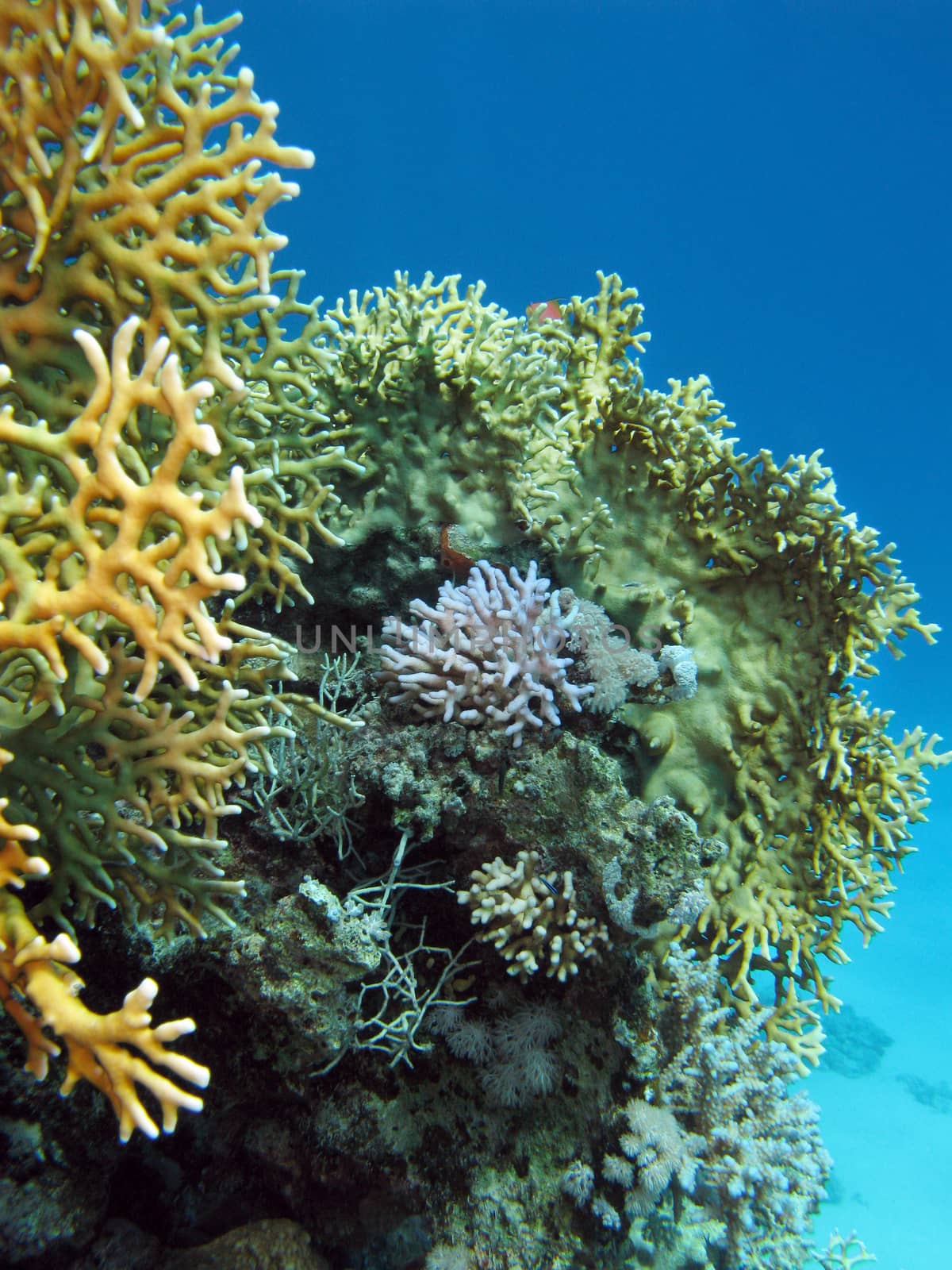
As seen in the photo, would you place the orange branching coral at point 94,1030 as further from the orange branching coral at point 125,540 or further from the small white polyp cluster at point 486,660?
the small white polyp cluster at point 486,660

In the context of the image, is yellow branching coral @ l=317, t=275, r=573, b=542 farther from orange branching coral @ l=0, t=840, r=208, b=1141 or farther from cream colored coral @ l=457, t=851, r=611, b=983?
orange branching coral @ l=0, t=840, r=208, b=1141

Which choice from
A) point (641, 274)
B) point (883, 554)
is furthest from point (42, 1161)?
point (641, 274)

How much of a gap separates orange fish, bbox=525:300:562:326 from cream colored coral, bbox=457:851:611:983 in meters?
3.17

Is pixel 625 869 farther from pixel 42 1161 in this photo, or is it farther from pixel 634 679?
pixel 42 1161

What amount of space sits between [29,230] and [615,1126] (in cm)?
416

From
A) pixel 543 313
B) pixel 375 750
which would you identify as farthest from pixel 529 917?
pixel 543 313

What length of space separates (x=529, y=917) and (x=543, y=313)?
14.5ft

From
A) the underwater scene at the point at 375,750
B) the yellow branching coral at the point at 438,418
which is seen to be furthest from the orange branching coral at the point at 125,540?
the yellow branching coral at the point at 438,418

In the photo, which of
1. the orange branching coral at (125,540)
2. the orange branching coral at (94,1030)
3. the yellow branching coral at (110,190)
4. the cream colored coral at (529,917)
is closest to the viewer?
the orange branching coral at (94,1030)

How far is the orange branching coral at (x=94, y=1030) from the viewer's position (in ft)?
5.17

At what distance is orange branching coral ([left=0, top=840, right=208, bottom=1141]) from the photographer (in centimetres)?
158

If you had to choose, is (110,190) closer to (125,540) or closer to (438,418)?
(125,540)

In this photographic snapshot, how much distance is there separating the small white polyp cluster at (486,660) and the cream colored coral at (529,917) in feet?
1.92

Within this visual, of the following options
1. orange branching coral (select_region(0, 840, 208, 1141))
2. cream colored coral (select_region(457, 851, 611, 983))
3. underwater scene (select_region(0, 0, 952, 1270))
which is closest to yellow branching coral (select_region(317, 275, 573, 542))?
underwater scene (select_region(0, 0, 952, 1270))
